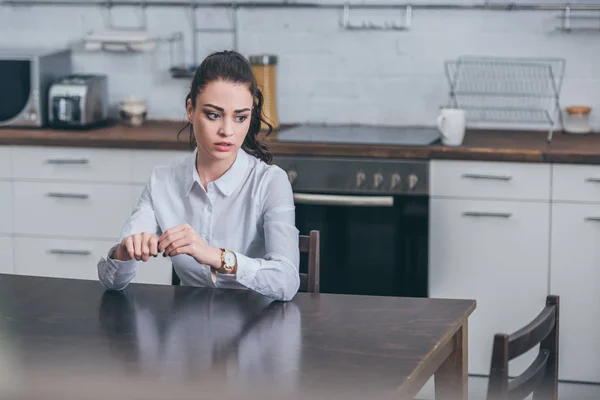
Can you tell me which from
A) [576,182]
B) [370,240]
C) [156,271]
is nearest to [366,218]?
[370,240]

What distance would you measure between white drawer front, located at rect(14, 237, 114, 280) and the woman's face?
180 cm

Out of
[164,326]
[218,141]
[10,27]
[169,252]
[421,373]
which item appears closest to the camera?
[421,373]

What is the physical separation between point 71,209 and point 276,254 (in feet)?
6.43

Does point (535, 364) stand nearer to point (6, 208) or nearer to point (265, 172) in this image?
point (265, 172)

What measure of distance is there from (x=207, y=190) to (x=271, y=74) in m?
1.86

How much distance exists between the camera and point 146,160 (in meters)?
4.13

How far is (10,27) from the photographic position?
190 inches

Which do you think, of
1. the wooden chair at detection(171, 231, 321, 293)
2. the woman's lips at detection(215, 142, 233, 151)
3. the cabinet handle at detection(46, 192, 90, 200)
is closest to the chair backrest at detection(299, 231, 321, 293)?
the wooden chair at detection(171, 231, 321, 293)

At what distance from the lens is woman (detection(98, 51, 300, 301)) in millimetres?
2502

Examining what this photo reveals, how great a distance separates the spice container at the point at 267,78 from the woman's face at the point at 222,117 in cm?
178

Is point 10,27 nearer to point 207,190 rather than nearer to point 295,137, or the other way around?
point 295,137

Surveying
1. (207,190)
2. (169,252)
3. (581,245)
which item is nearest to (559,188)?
(581,245)

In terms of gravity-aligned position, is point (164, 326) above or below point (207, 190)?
below

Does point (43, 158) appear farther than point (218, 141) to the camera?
Yes
